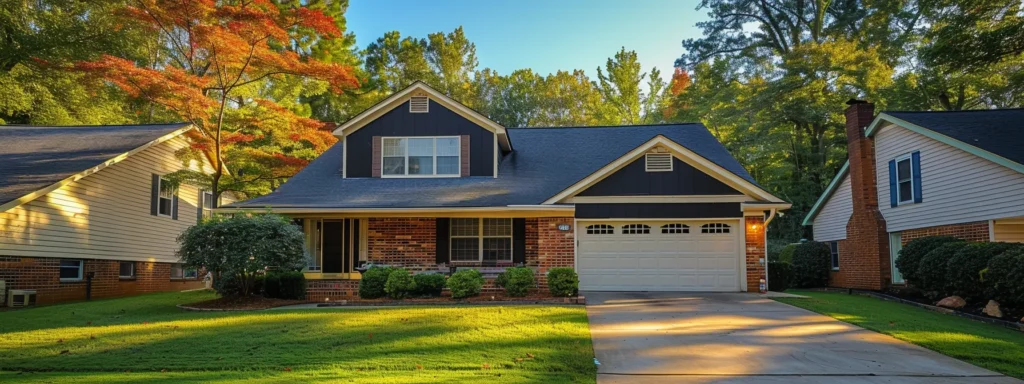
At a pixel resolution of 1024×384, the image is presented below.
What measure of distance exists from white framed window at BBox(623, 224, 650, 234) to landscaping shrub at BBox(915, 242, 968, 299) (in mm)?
6048

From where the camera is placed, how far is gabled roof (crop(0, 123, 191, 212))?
15.6 metres

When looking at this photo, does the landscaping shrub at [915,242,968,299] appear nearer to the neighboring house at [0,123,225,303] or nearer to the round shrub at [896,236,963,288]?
the round shrub at [896,236,963,288]

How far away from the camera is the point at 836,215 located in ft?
72.2

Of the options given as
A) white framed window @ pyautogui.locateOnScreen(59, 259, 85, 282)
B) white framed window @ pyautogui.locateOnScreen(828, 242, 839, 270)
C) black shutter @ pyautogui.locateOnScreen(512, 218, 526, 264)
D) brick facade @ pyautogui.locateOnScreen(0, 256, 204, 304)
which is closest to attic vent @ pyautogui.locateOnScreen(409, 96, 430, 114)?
black shutter @ pyautogui.locateOnScreen(512, 218, 526, 264)

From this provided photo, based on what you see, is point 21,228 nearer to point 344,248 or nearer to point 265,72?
point 344,248

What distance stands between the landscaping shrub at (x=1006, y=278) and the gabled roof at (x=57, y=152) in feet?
65.6

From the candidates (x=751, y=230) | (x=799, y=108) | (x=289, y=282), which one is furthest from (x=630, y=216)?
(x=799, y=108)

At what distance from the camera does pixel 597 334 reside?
9.80 metres

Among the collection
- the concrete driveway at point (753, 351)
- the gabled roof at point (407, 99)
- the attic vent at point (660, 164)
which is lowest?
the concrete driveway at point (753, 351)

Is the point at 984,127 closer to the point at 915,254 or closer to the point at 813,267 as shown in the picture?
the point at 915,254

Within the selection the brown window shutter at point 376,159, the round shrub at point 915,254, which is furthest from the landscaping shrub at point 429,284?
the round shrub at point 915,254

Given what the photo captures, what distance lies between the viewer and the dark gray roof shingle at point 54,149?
52.1ft

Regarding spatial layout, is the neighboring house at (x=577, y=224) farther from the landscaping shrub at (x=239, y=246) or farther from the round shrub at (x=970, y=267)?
the round shrub at (x=970, y=267)

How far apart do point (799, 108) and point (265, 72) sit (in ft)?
72.5
